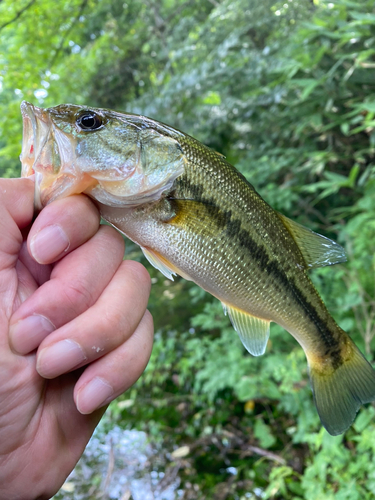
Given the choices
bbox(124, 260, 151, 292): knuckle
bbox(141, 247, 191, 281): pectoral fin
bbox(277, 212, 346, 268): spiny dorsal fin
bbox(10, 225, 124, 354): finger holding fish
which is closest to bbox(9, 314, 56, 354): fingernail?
bbox(10, 225, 124, 354): finger holding fish

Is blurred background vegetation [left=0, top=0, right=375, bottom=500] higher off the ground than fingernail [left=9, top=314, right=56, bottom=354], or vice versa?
fingernail [left=9, top=314, right=56, bottom=354]

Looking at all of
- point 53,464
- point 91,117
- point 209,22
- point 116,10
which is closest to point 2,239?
point 91,117

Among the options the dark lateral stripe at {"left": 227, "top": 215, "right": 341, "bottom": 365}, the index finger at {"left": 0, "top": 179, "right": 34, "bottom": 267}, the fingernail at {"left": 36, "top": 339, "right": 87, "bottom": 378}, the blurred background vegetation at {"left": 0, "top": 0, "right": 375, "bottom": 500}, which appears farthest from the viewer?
the blurred background vegetation at {"left": 0, "top": 0, "right": 375, "bottom": 500}

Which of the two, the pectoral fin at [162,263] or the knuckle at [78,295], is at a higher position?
the knuckle at [78,295]

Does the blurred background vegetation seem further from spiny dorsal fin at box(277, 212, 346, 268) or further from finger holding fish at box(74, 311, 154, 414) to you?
finger holding fish at box(74, 311, 154, 414)

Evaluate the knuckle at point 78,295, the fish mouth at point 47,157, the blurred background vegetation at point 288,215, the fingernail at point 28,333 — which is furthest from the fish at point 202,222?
the blurred background vegetation at point 288,215

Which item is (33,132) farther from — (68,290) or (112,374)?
(112,374)

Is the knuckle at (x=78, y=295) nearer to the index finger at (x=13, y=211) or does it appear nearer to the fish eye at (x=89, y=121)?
the index finger at (x=13, y=211)
